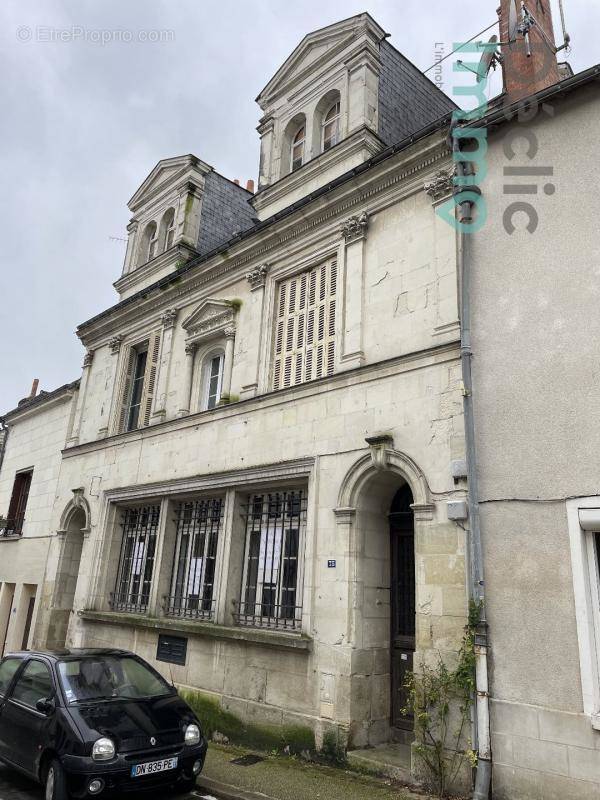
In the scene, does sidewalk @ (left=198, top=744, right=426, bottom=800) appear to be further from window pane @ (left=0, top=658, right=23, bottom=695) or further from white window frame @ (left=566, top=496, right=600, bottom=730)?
window pane @ (left=0, top=658, right=23, bottom=695)

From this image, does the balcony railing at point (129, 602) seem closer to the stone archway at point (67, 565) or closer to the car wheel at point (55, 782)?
the stone archway at point (67, 565)

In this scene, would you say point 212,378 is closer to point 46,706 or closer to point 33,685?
point 33,685

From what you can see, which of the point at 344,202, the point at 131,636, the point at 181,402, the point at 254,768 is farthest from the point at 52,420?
the point at 254,768

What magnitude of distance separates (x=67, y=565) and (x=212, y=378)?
231 inches

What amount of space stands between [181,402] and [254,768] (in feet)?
22.0

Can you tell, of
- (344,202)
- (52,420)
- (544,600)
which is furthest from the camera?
(52,420)

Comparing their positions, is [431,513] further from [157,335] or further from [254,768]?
[157,335]

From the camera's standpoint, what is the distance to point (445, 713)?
629cm

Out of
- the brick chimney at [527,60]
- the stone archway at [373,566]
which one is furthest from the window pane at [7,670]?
the brick chimney at [527,60]

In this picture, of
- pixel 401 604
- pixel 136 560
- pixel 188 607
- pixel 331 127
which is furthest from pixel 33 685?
pixel 331 127

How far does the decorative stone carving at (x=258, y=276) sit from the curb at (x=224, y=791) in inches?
300

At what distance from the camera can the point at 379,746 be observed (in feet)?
24.0

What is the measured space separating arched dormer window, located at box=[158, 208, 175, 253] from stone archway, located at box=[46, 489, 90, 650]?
250 inches

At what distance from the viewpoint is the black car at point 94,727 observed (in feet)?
17.5
